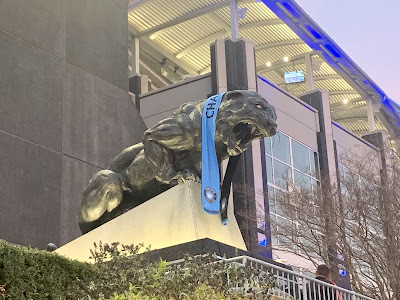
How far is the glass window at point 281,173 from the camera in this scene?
26761 millimetres

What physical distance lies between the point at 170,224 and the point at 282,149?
19711 millimetres

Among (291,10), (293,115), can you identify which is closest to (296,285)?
(293,115)

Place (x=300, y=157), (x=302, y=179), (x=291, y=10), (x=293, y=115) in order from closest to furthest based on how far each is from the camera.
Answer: (x=302, y=179)
(x=300, y=157)
(x=293, y=115)
(x=291, y=10)

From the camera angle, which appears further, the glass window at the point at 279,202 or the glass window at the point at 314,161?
the glass window at the point at 314,161

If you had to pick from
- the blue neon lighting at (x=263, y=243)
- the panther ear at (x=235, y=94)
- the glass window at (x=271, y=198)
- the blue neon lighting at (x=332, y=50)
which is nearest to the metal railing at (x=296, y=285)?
the panther ear at (x=235, y=94)

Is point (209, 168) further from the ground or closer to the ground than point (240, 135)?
closer to the ground

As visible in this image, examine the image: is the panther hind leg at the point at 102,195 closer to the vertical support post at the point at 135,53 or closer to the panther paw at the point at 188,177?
the panther paw at the point at 188,177

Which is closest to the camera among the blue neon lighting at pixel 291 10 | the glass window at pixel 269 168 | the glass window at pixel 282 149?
the glass window at pixel 269 168

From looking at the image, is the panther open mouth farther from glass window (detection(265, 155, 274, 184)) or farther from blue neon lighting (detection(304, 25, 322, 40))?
blue neon lighting (detection(304, 25, 322, 40))

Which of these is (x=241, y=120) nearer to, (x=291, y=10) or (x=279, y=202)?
(x=279, y=202)

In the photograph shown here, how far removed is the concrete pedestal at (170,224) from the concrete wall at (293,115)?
18578 millimetres

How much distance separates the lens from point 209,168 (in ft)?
29.4

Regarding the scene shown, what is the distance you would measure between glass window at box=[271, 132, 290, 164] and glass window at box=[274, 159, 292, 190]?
0.29 metres

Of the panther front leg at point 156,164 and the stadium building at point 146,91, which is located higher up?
the stadium building at point 146,91
